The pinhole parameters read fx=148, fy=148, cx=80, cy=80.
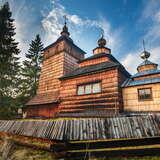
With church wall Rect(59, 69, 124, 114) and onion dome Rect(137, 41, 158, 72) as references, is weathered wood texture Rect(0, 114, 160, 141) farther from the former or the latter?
onion dome Rect(137, 41, 158, 72)

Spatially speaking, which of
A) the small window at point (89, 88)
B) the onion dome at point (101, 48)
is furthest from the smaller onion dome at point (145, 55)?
the small window at point (89, 88)

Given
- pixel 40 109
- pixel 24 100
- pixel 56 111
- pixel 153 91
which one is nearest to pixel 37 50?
pixel 24 100

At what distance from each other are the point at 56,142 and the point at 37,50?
33893 mm

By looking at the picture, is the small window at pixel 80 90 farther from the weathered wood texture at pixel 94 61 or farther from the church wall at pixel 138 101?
the church wall at pixel 138 101

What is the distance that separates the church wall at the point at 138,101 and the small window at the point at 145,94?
25 cm

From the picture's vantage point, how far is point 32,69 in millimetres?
32812

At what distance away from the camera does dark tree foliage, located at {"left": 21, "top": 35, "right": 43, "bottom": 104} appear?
1172 inches

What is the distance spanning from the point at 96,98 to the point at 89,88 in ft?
4.81

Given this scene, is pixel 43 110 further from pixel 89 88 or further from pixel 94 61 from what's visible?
pixel 94 61

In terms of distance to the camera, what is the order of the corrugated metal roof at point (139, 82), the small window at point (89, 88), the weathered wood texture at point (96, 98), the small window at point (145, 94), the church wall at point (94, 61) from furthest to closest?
the church wall at point (94, 61) → the small window at point (89, 88) → the weathered wood texture at point (96, 98) → the corrugated metal roof at point (139, 82) → the small window at point (145, 94)

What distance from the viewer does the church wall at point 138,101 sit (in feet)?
40.9

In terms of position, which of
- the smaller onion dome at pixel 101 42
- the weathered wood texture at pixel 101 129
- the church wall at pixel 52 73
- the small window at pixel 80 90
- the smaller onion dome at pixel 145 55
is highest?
the smaller onion dome at pixel 101 42

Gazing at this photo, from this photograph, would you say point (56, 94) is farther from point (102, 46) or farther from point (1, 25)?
point (1, 25)

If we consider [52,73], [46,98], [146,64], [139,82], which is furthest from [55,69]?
[146,64]
